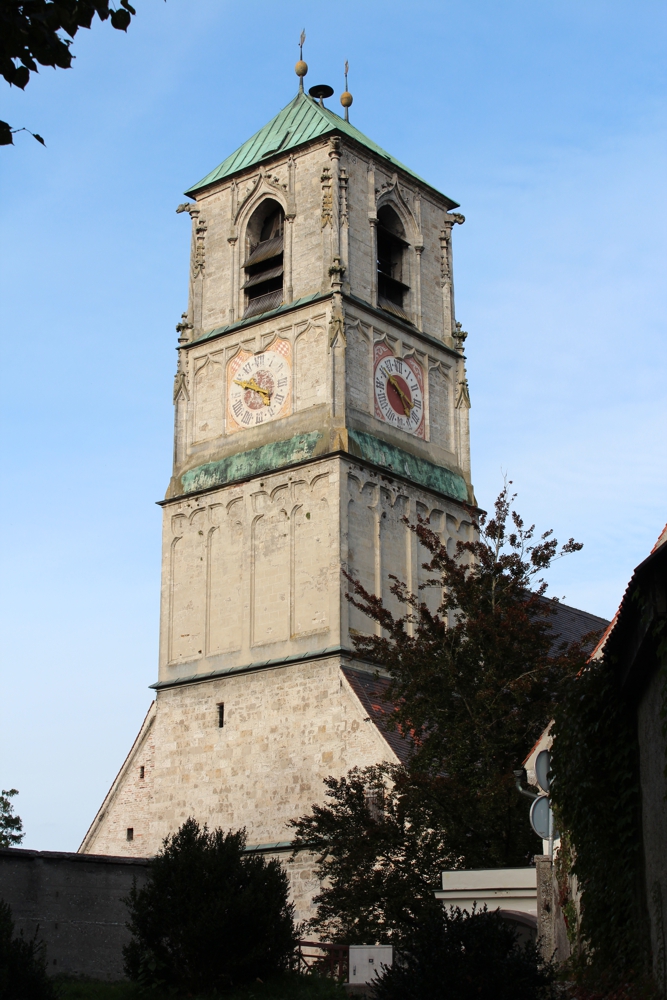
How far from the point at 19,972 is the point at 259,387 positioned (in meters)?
17.7

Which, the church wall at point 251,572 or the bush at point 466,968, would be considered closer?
the bush at point 466,968

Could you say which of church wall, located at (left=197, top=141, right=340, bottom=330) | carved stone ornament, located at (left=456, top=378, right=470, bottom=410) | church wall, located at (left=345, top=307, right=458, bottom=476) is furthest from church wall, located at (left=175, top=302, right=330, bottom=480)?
carved stone ornament, located at (left=456, top=378, right=470, bottom=410)

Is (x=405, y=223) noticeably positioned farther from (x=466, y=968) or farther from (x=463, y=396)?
(x=466, y=968)

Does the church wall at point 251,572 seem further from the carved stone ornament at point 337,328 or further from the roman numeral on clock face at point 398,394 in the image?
the carved stone ornament at point 337,328

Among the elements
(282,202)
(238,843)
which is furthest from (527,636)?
(282,202)

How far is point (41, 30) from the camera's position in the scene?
9.54 metres

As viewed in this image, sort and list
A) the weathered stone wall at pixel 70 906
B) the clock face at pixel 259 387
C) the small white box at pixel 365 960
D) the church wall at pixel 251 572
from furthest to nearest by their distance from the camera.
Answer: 1. the clock face at pixel 259 387
2. the church wall at pixel 251 572
3. the weathered stone wall at pixel 70 906
4. the small white box at pixel 365 960

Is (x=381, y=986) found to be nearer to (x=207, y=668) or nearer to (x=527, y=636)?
(x=527, y=636)

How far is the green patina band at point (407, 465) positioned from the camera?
31.4m

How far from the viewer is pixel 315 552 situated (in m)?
30.4

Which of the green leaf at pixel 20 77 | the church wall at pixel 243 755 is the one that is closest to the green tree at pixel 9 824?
the church wall at pixel 243 755

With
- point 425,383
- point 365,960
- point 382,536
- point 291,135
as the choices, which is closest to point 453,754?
point 365,960

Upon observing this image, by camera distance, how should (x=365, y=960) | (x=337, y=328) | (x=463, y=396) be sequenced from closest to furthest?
1. (x=365, y=960)
2. (x=337, y=328)
3. (x=463, y=396)

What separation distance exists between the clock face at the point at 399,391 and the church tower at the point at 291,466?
0.16 ft
